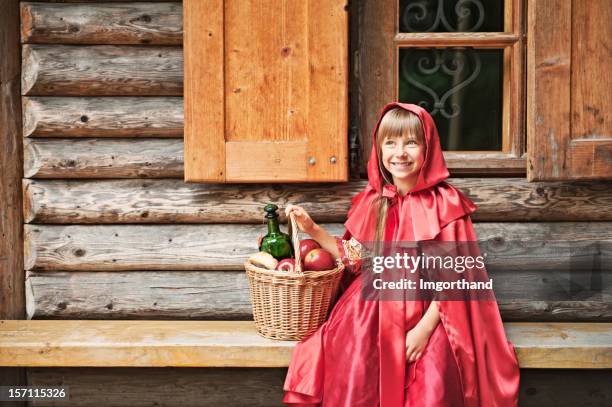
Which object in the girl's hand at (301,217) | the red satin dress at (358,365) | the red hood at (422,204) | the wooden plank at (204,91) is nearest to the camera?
the red satin dress at (358,365)

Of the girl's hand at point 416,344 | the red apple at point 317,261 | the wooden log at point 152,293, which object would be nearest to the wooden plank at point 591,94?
the girl's hand at point 416,344

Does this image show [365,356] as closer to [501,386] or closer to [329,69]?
[501,386]

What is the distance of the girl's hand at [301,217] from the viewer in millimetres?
2633

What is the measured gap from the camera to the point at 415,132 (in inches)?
100

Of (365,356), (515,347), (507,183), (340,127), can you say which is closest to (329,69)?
(340,127)

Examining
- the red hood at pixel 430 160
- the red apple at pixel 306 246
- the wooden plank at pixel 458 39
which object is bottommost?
the red apple at pixel 306 246

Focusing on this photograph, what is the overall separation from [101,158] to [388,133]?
1.45 meters

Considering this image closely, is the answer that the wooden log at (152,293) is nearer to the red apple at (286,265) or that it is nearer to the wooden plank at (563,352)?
the red apple at (286,265)

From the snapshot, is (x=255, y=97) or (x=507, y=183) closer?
(x=255, y=97)

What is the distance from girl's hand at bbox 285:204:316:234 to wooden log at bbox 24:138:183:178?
743 millimetres

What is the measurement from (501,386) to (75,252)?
211cm

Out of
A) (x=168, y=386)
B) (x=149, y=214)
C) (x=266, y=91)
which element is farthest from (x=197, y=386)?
(x=266, y=91)

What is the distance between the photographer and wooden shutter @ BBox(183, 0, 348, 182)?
9.38ft

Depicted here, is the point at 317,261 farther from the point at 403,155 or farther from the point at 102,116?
the point at 102,116
